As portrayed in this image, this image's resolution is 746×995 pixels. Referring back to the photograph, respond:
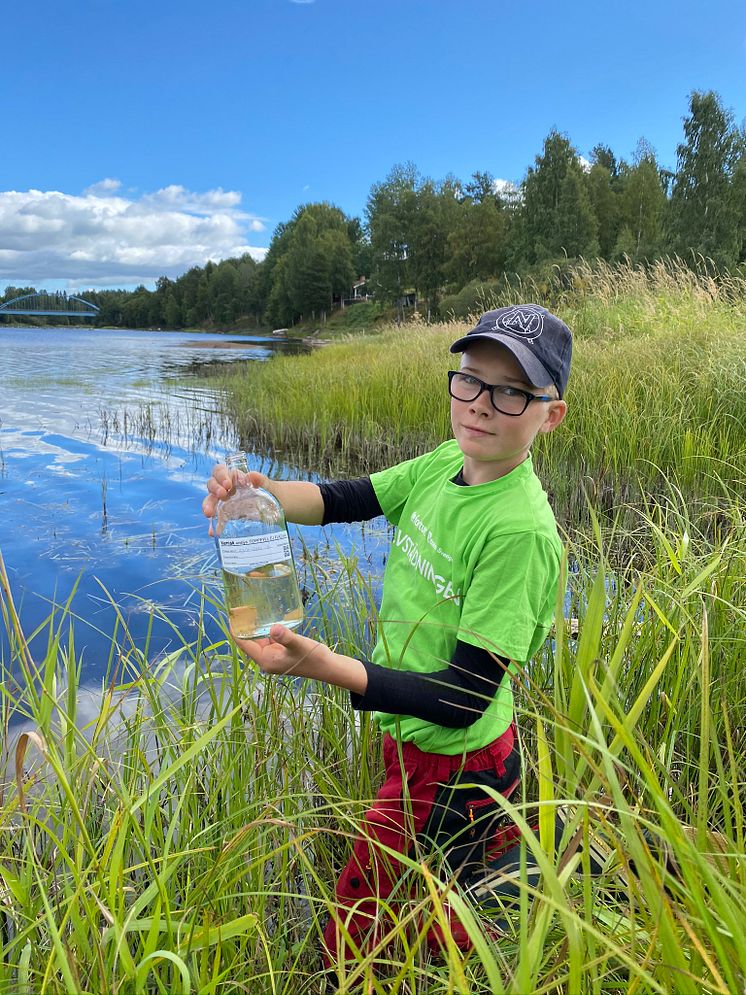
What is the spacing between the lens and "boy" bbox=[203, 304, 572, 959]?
148 centimetres

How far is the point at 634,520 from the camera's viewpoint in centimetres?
499

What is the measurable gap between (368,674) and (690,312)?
954 cm

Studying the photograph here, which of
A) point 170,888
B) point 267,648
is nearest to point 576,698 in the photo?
point 267,648

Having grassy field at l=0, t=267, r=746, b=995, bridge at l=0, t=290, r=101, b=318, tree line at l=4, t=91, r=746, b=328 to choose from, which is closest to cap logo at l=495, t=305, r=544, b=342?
grassy field at l=0, t=267, r=746, b=995

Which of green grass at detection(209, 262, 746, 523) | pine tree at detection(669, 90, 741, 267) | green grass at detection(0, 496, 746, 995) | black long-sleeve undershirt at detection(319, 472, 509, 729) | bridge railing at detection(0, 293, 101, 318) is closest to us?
green grass at detection(0, 496, 746, 995)

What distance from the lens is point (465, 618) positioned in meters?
1.52

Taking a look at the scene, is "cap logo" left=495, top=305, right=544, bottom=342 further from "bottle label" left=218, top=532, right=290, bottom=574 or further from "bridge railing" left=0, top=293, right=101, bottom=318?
"bridge railing" left=0, top=293, right=101, bottom=318

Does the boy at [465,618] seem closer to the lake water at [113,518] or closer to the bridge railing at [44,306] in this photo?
the lake water at [113,518]

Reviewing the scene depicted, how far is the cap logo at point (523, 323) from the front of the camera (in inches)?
63.8

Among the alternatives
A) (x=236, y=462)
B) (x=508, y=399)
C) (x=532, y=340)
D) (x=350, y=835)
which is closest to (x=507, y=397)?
(x=508, y=399)

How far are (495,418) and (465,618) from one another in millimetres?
507

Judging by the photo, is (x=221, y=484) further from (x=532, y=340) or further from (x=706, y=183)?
(x=706, y=183)

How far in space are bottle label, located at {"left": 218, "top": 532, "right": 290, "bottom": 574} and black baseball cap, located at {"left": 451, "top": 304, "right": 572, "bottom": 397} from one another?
679 millimetres

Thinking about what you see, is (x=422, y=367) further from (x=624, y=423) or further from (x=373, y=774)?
(x=373, y=774)
